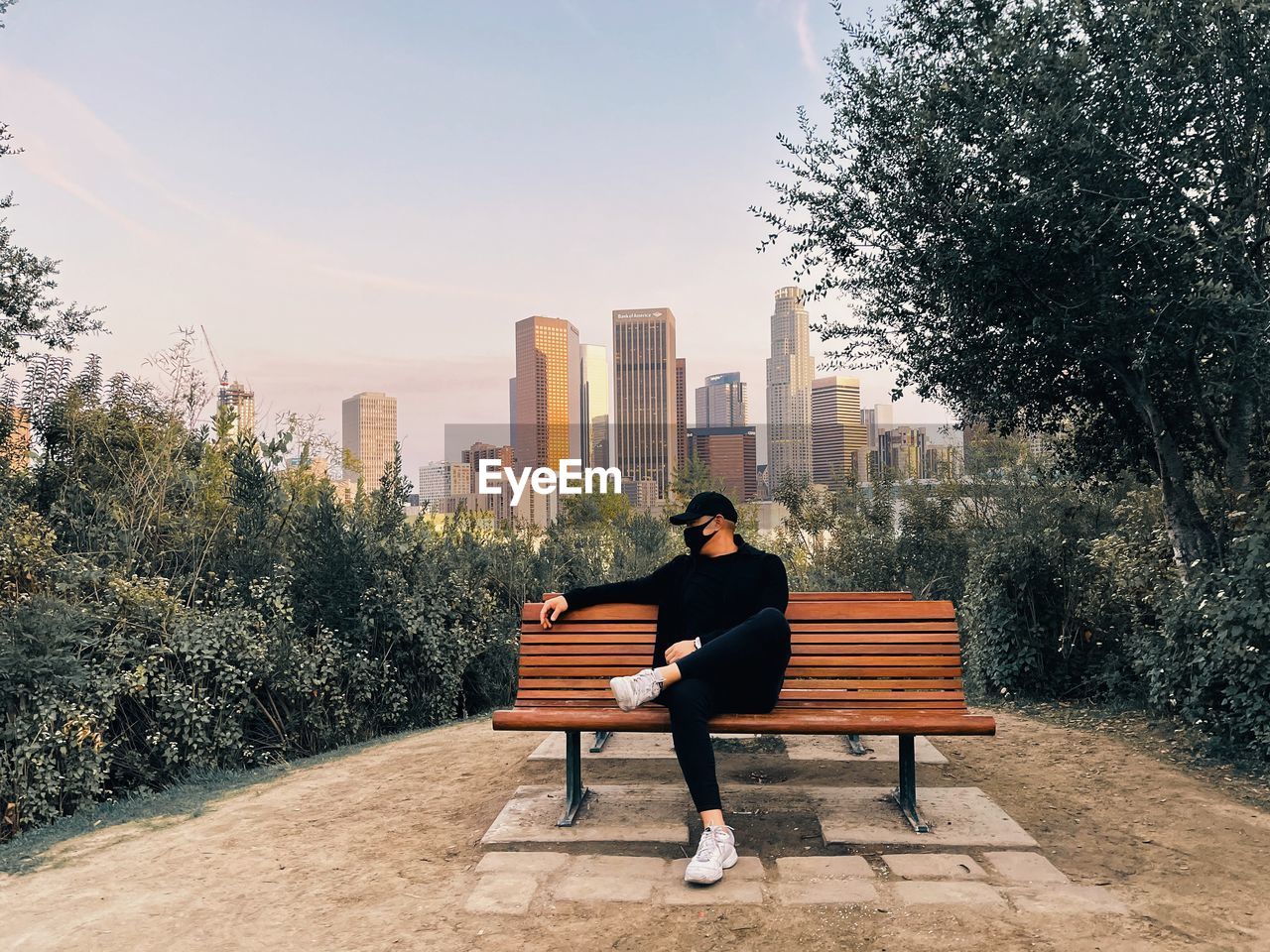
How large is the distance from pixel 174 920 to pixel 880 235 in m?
5.76

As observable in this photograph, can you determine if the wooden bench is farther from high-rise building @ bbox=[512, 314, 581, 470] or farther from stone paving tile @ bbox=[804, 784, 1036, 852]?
high-rise building @ bbox=[512, 314, 581, 470]

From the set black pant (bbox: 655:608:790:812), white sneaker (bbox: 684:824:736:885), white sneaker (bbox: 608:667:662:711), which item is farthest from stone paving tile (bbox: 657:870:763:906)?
white sneaker (bbox: 608:667:662:711)

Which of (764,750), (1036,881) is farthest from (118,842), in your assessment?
(1036,881)

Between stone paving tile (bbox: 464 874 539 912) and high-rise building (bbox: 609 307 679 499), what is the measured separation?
14594 centimetres

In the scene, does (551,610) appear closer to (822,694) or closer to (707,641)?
(707,641)

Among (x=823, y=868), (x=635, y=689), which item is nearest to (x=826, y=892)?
(x=823, y=868)

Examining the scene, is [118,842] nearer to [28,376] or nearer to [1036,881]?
[1036,881]

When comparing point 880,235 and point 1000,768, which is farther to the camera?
point 880,235

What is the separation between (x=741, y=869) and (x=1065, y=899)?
1.11 metres

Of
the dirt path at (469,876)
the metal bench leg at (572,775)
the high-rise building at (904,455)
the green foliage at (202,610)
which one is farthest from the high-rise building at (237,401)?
the high-rise building at (904,455)

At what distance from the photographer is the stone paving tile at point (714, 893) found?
3.14 metres

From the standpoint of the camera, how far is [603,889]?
10.7ft

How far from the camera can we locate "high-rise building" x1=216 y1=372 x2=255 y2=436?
818 cm

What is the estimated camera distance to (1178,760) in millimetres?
5188
